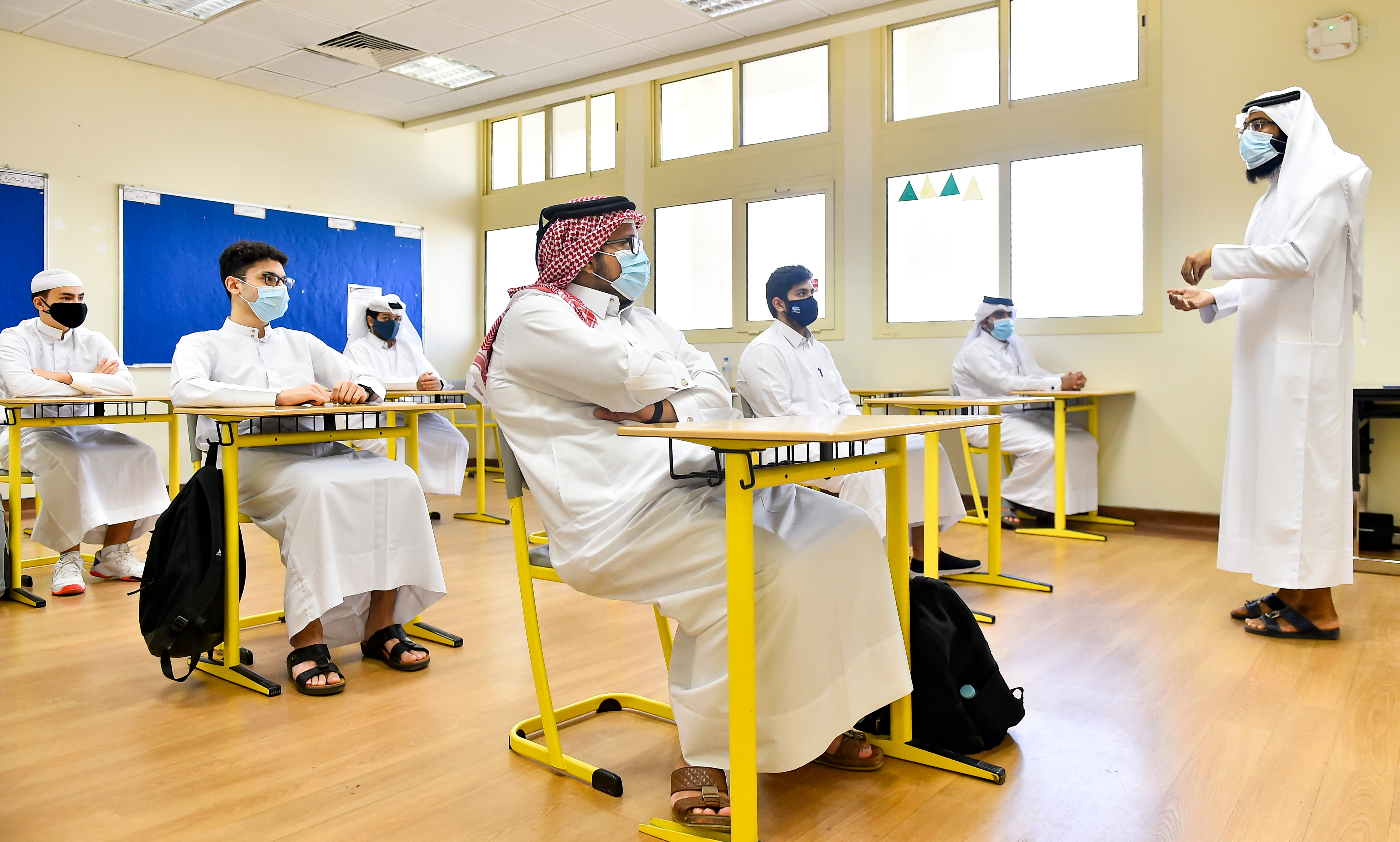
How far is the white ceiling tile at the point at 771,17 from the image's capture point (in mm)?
5285

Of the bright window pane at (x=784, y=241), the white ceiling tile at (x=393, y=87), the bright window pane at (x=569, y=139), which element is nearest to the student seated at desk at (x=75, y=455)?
the white ceiling tile at (x=393, y=87)

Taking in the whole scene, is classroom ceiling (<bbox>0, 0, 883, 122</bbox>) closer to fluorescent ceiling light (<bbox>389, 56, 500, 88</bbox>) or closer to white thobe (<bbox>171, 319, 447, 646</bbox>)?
fluorescent ceiling light (<bbox>389, 56, 500, 88</bbox>)

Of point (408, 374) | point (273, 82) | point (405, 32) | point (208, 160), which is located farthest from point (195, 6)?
point (408, 374)

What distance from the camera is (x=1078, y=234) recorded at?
543 centimetres

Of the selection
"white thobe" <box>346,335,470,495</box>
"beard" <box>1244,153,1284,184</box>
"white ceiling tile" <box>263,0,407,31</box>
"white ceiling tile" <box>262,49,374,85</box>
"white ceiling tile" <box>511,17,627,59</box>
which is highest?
"white ceiling tile" <box>262,49,374,85</box>

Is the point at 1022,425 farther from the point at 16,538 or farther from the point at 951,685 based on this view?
the point at 16,538

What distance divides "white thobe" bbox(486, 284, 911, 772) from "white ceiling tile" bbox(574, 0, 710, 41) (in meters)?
3.91

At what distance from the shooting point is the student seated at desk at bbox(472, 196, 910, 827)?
160 centimetres

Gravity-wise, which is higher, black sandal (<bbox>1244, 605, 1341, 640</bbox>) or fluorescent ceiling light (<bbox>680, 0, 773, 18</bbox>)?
fluorescent ceiling light (<bbox>680, 0, 773, 18</bbox>)

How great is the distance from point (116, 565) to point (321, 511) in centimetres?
212

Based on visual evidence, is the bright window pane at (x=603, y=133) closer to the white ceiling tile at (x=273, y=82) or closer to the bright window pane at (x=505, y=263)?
the bright window pane at (x=505, y=263)

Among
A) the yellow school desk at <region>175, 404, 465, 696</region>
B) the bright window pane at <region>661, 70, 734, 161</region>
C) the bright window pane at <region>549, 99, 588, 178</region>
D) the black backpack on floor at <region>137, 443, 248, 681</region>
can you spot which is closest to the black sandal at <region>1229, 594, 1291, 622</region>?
the yellow school desk at <region>175, 404, 465, 696</region>

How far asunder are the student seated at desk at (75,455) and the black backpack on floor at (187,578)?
1.46 meters

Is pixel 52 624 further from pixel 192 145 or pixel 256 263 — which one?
pixel 192 145
